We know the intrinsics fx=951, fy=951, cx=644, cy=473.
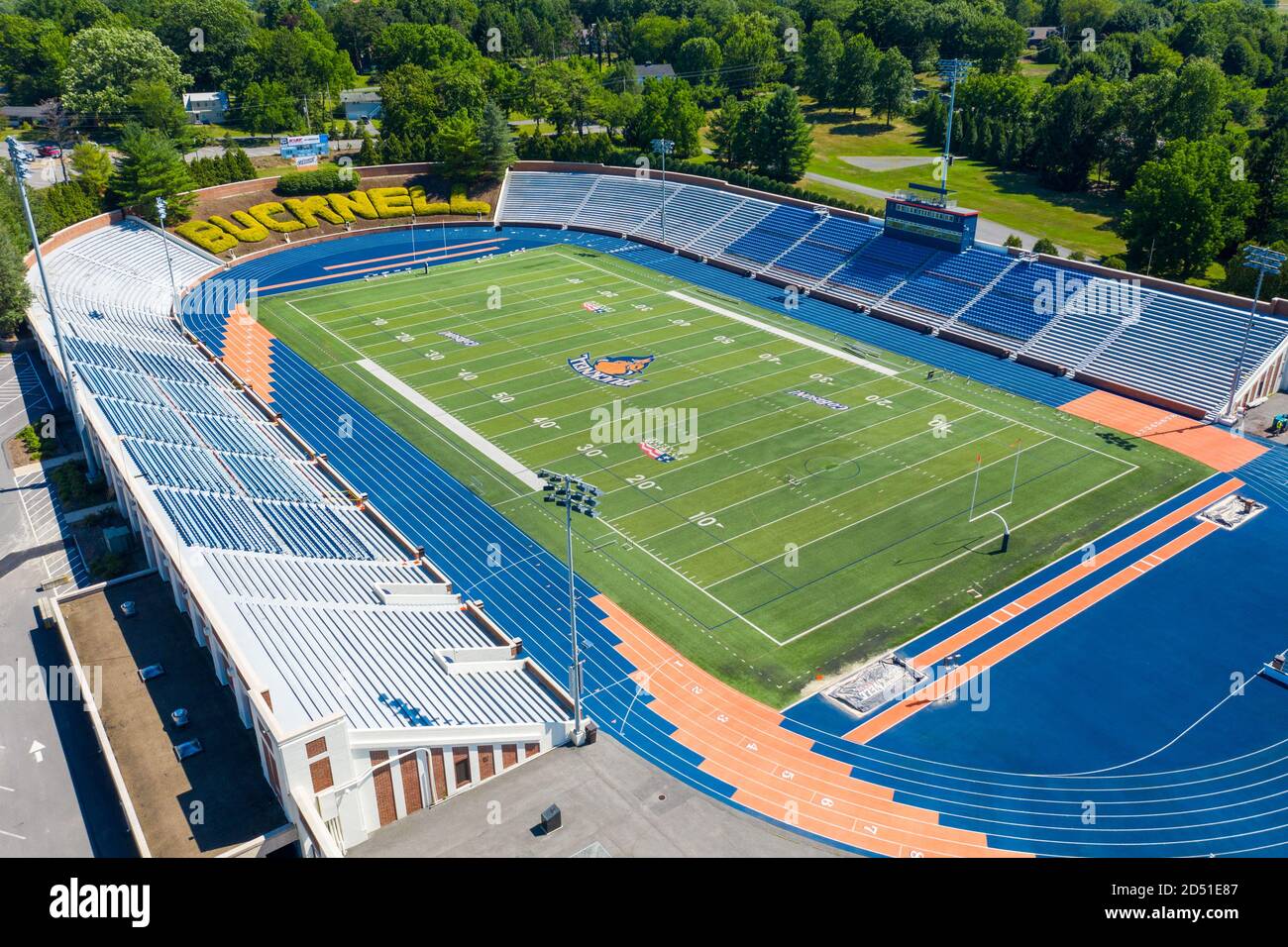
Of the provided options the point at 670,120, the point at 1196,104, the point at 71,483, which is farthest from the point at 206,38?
the point at 1196,104

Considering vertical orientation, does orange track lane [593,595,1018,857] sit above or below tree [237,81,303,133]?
below

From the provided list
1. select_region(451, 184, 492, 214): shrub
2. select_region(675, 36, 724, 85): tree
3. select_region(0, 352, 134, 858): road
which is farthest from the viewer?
select_region(675, 36, 724, 85): tree

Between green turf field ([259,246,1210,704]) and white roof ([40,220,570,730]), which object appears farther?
green turf field ([259,246,1210,704])

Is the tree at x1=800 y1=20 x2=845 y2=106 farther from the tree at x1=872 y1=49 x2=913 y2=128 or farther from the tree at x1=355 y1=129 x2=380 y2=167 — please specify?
the tree at x1=355 y1=129 x2=380 y2=167

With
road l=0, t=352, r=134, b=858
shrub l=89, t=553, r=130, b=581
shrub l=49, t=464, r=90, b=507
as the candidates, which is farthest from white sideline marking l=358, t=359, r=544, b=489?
road l=0, t=352, r=134, b=858

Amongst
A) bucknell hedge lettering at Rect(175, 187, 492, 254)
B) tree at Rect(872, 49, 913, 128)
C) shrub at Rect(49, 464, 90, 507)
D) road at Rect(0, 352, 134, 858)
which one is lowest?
road at Rect(0, 352, 134, 858)

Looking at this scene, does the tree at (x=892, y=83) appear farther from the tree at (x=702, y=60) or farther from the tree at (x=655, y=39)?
the tree at (x=655, y=39)

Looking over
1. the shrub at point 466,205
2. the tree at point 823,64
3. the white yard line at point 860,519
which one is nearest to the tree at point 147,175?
the shrub at point 466,205
